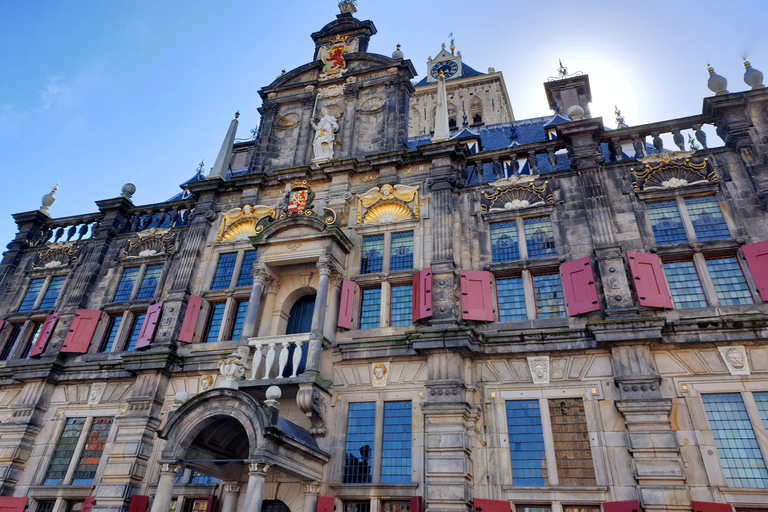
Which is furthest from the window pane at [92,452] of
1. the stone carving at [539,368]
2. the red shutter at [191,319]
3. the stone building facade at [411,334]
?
the stone carving at [539,368]

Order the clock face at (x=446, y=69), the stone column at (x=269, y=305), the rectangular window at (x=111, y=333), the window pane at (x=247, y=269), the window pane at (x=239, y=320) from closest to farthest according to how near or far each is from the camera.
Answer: the stone column at (x=269, y=305), the window pane at (x=239, y=320), the window pane at (x=247, y=269), the rectangular window at (x=111, y=333), the clock face at (x=446, y=69)

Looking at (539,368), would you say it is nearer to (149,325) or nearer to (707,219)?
(707,219)

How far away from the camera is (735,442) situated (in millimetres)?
13258

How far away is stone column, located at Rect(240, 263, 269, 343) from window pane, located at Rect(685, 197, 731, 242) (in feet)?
48.0

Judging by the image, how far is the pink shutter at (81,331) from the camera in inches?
815

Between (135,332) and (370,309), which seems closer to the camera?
(370,309)

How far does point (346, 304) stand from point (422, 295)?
9.03ft

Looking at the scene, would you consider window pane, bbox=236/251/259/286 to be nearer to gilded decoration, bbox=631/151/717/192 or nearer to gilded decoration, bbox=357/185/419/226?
gilded decoration, bbox=357/185/419/226

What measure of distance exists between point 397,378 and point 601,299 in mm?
6765

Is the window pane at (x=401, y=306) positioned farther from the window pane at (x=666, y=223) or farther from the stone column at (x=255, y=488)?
the window pane at (x=666, y=223)

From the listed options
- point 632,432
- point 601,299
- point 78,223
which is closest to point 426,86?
point 78,223

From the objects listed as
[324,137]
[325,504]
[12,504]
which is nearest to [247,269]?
[324,137]

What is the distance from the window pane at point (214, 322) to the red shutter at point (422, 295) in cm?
772

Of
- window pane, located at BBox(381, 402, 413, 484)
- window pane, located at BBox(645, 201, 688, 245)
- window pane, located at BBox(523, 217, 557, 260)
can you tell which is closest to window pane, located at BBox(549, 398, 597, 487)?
window pane, located at BBox(381, 402, 413, 484)
